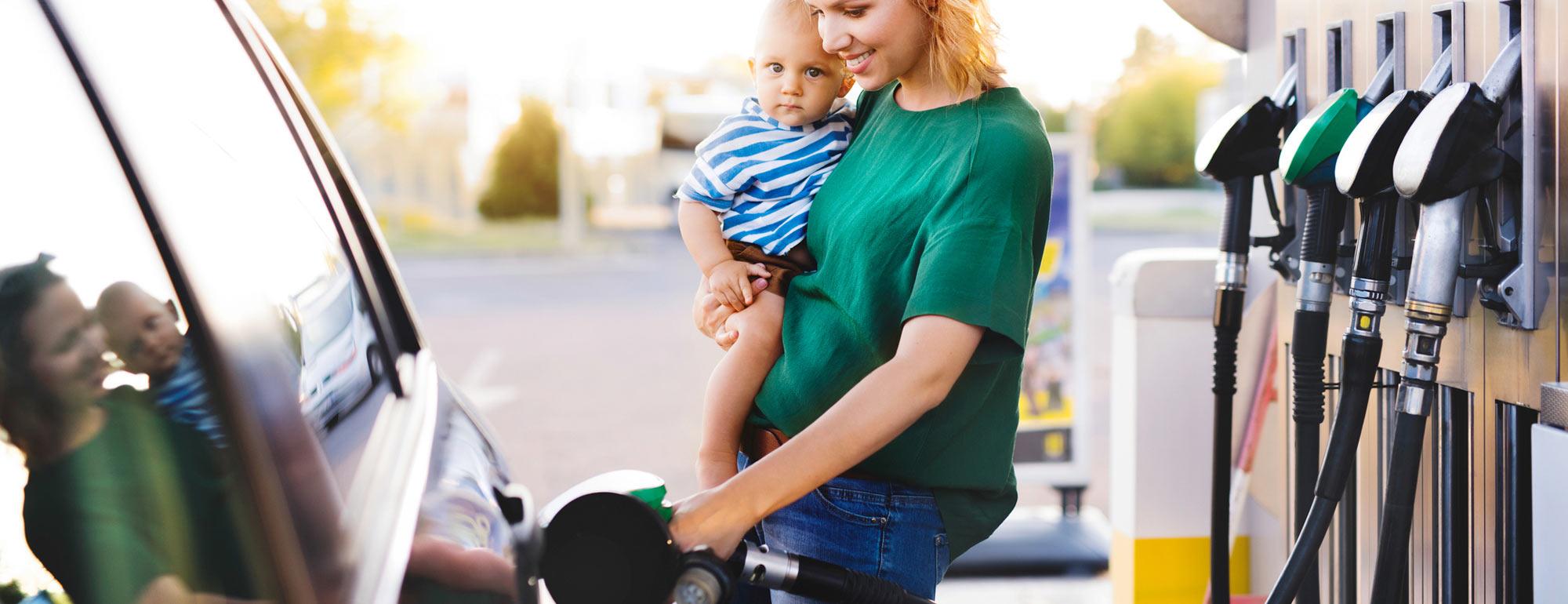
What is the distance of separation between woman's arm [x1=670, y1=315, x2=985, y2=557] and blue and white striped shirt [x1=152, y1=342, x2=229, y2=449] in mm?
633

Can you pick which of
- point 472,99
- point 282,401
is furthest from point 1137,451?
point 472,99

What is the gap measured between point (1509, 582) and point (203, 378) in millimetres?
1612

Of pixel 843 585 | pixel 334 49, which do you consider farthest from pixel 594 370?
pixel 334 49

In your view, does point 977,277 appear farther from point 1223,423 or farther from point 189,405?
point 1223,423

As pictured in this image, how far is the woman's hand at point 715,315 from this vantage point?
80.7 inches

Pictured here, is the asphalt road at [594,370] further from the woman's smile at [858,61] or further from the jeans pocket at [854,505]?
the woman's smile at [858,61]

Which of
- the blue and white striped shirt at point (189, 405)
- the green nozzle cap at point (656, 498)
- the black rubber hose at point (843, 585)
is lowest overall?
the black rubber hose at point (843, 585)

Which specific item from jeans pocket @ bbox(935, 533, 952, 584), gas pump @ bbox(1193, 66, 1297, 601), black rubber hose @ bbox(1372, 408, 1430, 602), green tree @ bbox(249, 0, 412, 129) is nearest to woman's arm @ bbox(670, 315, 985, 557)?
jeans pocket @ bbox(935, 533, 952, 584)

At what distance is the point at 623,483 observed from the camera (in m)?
1.41

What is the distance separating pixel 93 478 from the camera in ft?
2.87

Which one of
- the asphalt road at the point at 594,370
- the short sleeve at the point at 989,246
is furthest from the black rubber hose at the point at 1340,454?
the asphalt road at the point at 594,370

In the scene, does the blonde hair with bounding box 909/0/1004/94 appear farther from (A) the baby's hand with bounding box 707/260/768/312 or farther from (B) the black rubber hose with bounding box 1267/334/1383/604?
(B) the black rubber hose with bounding box 1267/334/1383/604

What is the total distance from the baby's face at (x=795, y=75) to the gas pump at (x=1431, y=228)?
79 cm

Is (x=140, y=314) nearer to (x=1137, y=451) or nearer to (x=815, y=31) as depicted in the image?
(x=815, y=31)
